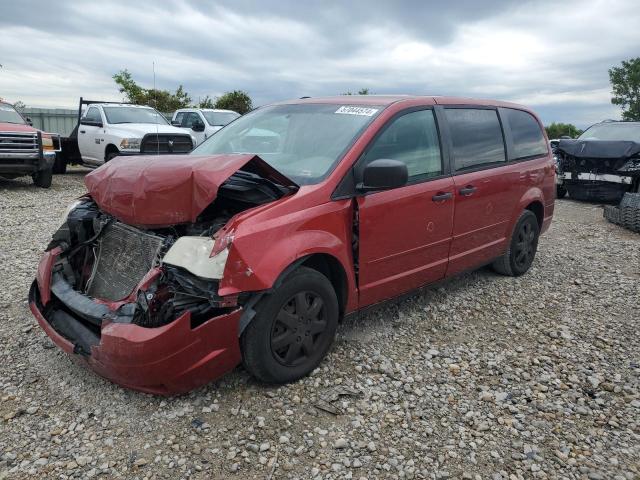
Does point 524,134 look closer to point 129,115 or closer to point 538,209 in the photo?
point 538,209

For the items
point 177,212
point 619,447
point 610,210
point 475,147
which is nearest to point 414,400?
point 619,447

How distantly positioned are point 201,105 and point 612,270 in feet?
80.4

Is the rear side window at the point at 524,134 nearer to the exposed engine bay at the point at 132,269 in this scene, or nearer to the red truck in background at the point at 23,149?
the exposed engine bay at the point at 132,269

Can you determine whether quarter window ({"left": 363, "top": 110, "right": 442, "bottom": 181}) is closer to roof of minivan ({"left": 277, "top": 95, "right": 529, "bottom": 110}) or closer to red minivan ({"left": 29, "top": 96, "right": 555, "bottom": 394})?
red minivan ({"left": 29, "top": 96, "right": 555, "bottom": 394})

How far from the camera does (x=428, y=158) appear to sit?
404cm

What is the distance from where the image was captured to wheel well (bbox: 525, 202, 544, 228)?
216 inches

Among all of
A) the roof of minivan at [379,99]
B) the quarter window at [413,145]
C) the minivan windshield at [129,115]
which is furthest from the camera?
the minivan windshield at [129,115]

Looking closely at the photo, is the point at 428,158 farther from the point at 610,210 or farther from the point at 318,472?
the point at 610,210

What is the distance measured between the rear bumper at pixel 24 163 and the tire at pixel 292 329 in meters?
9.46

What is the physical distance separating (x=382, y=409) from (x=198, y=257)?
136 cm

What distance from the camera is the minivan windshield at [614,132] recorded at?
1091 centimetres

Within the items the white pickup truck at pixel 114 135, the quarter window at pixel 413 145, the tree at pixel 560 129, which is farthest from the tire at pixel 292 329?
the tree at pixel 560 129

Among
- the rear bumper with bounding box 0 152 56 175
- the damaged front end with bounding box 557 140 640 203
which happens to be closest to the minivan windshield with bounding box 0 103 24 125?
the rear bumper with bounding box 0 152 56 175

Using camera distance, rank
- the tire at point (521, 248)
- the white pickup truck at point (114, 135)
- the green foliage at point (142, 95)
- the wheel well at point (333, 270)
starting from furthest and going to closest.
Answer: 1. the green foliage at point (142, 95)
2. the white pickup truck at point (114, 135)
3. the tire at point (521, 248)
4. the wheel well at point (333, 270)
